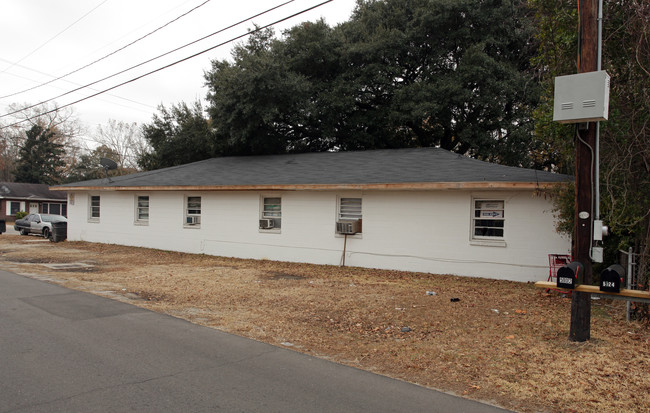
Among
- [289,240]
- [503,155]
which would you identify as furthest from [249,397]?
[503,155]

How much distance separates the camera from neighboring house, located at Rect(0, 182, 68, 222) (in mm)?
43031

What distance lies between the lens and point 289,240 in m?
15.5

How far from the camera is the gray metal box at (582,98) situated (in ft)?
19.2

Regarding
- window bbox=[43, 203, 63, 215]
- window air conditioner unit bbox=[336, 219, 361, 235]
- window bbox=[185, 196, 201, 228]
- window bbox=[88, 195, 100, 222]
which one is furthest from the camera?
window bbox=[43, 203, 63, 215]

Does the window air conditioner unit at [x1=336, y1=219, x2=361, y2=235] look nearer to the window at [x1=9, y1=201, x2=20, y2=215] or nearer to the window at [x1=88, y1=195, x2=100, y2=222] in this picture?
the window at [x1=88, y1=195, x2=100, y2=222]

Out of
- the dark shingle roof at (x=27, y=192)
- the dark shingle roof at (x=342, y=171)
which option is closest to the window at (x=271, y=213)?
the dark shingle roof at (x=342, y=171)

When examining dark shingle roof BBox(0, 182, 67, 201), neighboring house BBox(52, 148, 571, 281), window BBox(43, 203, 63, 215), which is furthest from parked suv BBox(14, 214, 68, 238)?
window BBox(43, 203, 63, 215)

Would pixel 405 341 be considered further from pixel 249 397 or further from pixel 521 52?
pixel 521 52

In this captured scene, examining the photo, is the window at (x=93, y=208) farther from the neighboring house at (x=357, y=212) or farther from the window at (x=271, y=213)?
the window at (x=271, y=213)

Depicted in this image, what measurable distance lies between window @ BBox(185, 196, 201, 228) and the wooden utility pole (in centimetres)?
1468

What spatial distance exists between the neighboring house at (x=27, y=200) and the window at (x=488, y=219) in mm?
41483

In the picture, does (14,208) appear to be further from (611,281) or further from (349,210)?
(611,281)

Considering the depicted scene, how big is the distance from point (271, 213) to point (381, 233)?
4.45m

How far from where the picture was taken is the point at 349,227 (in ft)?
45.5
